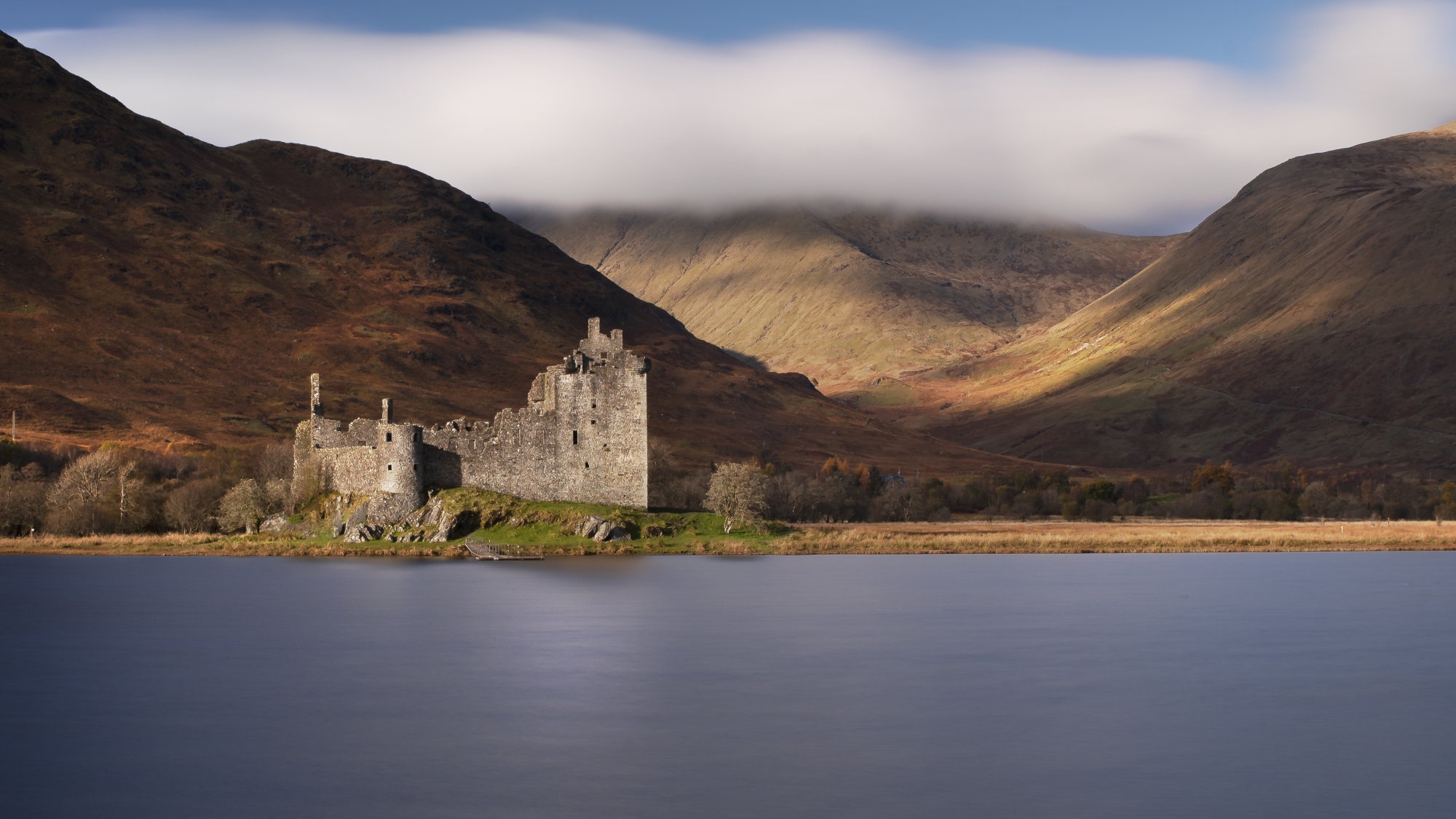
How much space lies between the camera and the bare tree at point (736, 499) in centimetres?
6819

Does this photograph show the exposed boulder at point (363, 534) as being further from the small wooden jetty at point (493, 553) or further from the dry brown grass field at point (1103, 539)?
the dry brown grass field at point (1103, 539)

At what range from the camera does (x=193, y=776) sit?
25453 millimetres

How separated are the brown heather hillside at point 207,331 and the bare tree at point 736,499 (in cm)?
6191

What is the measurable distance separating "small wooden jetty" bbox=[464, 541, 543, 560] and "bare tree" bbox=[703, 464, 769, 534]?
404 inches

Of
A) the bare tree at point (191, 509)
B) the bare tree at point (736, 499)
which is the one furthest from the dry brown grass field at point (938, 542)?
the bare tree at point (191, 509)

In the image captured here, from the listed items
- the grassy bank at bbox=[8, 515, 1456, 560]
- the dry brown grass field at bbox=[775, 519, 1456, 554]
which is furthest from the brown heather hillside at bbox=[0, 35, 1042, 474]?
the dry brown grass field at bbox=[775, 519, 1456, 554]

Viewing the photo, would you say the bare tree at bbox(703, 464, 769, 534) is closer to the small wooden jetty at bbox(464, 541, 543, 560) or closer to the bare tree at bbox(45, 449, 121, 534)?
the small wooden jetty at bbox(464, 541, 543, 560)

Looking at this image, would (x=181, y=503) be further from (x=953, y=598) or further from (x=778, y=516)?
(x=953, y=598)

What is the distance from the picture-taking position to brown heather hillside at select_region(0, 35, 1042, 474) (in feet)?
433

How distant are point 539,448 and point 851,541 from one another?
57.3 ft

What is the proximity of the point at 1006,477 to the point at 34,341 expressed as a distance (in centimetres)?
9635

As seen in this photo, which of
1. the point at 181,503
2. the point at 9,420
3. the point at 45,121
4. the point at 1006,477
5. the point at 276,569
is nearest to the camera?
the point at 276,569

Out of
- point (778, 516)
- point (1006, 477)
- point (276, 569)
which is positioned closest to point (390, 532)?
point (276, 569)

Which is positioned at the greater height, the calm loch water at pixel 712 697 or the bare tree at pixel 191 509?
the bare tree at pixel 191 509
